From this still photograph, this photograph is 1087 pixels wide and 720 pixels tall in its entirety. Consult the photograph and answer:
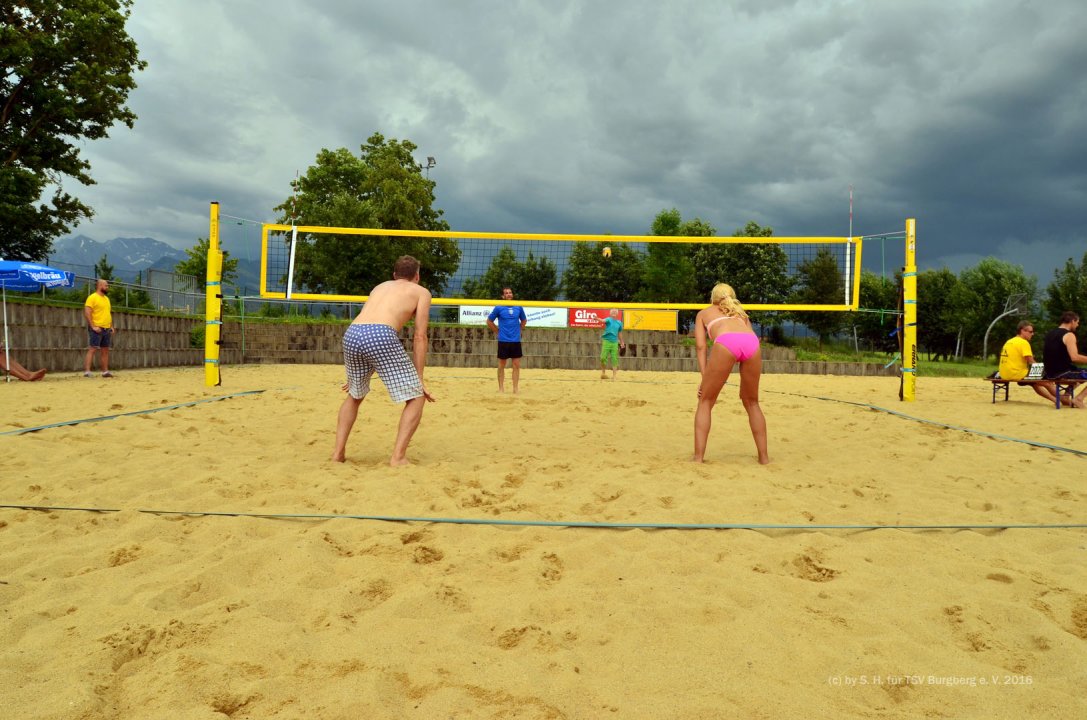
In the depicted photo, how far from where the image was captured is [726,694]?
150 cm

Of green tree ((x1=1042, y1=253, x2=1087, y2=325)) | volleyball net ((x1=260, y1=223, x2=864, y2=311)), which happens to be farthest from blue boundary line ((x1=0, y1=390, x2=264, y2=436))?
green tree ((x1=1042, y1=253, x2=1087, y2=325))

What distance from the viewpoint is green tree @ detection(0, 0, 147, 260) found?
49.4ft

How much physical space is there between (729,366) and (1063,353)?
604 cm

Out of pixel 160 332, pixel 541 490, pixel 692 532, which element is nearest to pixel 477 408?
pixel 541 490

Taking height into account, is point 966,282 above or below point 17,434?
above

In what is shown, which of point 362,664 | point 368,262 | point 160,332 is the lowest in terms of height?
point 362,664

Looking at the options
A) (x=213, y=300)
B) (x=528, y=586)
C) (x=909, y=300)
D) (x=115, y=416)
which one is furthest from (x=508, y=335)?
(x=528, y=586)

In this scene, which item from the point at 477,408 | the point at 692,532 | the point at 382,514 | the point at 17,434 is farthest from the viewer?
the point at 477,408

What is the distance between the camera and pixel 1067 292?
3016 centimetres

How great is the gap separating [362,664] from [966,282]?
4465 cm

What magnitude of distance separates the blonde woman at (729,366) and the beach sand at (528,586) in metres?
0.24

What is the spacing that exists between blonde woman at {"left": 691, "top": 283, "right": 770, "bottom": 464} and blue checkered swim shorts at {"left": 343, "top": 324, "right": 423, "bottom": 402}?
Result: 1.85 metres

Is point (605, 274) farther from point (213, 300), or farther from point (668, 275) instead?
point (213, 300)

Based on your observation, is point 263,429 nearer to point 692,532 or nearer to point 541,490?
point 541,490
